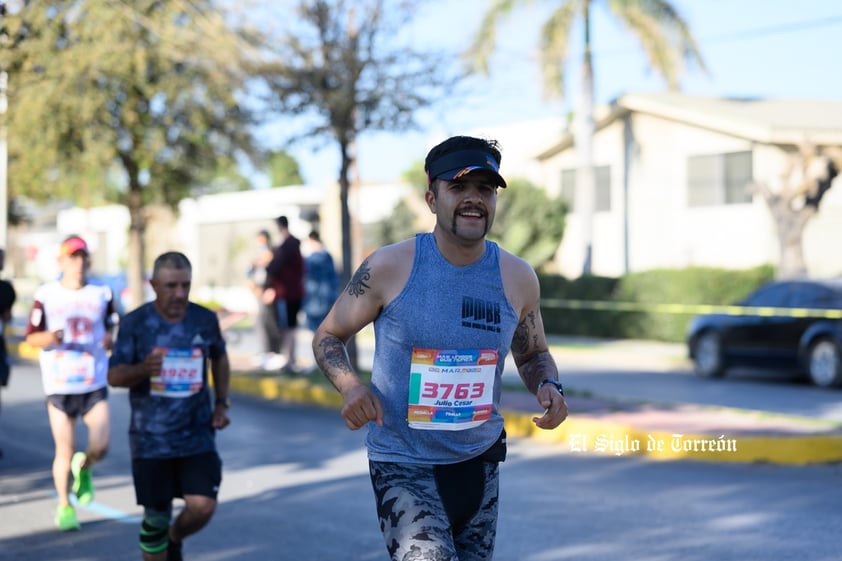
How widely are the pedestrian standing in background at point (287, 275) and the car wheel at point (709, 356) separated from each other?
245 inches

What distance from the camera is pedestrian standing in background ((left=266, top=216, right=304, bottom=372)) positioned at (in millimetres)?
15602

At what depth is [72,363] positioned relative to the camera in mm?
7695

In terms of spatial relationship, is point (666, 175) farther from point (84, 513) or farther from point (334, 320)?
point (334, 320)

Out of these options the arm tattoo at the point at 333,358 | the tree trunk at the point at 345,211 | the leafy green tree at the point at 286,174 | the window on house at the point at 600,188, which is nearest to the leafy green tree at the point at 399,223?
the window on house at the point at 600,188

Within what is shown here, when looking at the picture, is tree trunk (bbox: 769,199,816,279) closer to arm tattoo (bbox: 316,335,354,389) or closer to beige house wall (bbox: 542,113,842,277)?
beige house wall (bbox: 542,113,842,277)

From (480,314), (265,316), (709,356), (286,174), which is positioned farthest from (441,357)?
(286,174)

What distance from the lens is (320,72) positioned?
49.3 feet

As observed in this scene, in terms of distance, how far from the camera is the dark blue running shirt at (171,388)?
5.86 m

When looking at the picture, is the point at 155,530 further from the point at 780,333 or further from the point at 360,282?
the point at 780,333

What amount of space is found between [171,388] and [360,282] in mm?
2390

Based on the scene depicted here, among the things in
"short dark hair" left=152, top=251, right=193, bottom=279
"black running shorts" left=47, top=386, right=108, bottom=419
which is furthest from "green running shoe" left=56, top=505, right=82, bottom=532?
"short dark hair" left=152, top=251, right=193, bottom=279

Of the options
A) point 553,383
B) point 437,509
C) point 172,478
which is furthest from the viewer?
point 172,478

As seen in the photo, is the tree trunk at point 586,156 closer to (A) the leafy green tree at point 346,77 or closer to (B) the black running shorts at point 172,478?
(A) the leafy green tree at point 346,77

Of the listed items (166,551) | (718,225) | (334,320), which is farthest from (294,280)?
(718,225)
